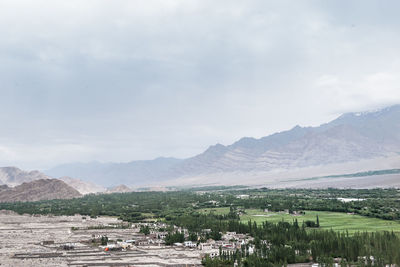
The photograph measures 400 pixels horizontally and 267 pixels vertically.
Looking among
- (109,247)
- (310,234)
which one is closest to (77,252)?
(109,247)

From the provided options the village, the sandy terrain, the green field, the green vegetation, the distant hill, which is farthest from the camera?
the distant hill

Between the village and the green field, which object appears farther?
the green field

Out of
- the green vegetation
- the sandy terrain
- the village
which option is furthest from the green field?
the sandy terrain

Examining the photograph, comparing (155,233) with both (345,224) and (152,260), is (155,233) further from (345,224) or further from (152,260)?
(345,224)

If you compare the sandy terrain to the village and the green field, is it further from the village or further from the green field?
the green field

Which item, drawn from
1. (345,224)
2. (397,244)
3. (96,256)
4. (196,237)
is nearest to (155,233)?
(196,237)

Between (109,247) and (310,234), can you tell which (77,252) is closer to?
(109,247)

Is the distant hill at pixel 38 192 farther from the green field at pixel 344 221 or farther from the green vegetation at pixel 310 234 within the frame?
the green field at pixel 344 221

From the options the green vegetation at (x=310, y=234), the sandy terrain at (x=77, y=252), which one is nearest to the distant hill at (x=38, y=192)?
the green vegetation at (x=310, y=234)
